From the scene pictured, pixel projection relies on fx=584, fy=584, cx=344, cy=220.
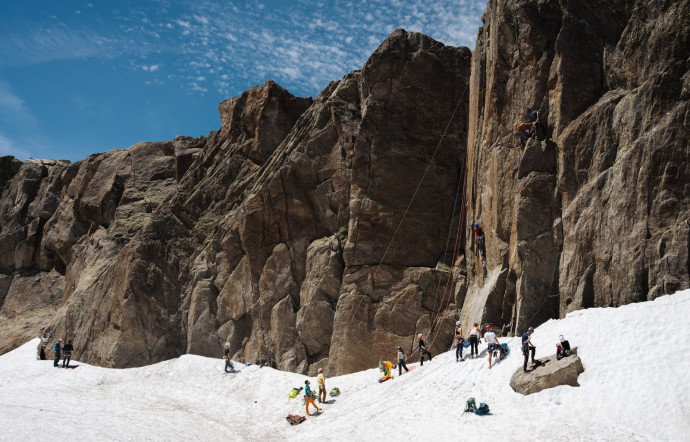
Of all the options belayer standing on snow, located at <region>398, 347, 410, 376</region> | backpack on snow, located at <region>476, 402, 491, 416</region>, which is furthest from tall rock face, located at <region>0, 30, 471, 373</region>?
backpack on snow, located at <region>476, 402, 491, 416</region>

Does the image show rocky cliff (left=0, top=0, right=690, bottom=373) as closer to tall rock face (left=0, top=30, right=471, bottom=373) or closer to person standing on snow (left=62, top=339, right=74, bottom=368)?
tall rock face (left=0, top=30, right=471, bottom=373)

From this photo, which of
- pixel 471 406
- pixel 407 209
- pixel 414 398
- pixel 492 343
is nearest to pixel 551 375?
pixel 471 406

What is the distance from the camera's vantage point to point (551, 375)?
61.6ft

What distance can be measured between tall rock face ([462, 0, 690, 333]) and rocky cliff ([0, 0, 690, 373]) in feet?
0.25

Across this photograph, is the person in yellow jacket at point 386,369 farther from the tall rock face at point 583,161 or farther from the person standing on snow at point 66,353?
the person standing on snow at point 66,353

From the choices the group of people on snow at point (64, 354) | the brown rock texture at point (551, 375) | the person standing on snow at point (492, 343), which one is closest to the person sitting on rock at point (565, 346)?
the brown rock texture at point (551, 375)

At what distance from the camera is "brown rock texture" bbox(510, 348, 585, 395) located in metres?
18.7

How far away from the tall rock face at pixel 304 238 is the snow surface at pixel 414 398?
2.90 metres

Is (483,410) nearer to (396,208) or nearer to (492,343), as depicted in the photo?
(492,343)

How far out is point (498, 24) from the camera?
93.3 ft

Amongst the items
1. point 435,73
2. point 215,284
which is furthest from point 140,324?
point 435,73

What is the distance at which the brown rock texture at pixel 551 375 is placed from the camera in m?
18.7

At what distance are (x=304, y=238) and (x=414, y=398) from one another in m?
15.3

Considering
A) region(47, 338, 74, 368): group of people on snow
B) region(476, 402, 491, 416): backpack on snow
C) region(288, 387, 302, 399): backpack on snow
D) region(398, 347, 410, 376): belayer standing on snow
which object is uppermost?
region(398, 347, 410, 376): belayer standing on snow
